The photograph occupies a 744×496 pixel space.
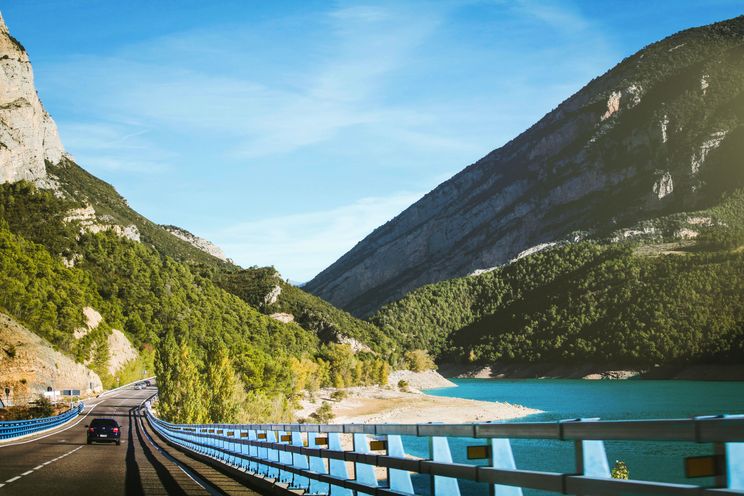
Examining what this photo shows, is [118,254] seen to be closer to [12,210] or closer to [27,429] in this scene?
[12,210]

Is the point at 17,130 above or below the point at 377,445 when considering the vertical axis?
above

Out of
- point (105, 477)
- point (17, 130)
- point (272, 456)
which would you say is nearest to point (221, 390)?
point (105, 477)

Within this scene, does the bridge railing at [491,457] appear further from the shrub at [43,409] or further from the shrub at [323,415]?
the shrub at [323,415]

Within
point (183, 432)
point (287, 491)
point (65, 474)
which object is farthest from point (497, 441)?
point (183, 432)

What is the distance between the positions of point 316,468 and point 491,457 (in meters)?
7.78

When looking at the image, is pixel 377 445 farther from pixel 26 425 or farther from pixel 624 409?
pixel 624 409

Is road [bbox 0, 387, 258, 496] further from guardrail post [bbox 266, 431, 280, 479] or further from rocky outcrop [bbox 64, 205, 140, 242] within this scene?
rocky outcrop [bbox 64, 205, 140, 242]

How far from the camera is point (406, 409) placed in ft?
461

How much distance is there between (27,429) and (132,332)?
11630cm

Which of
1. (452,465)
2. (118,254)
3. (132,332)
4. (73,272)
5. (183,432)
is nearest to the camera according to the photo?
(452,465)

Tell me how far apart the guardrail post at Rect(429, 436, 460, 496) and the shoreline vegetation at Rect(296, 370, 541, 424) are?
9602 centimetres

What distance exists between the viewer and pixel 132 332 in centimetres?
16500

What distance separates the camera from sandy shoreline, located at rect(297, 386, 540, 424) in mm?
119938

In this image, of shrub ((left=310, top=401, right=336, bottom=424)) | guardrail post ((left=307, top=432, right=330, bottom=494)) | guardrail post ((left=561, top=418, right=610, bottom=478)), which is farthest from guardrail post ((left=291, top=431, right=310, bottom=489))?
shrub ((left=310, top=401, right=336, bottom=424))
